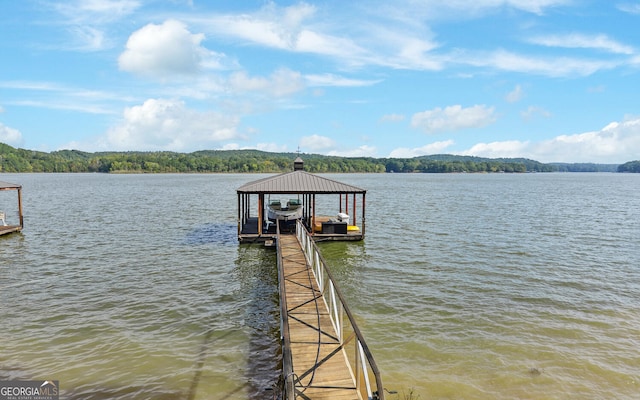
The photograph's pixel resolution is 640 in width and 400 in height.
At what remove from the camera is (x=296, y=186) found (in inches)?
832

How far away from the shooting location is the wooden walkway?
22.0 ft

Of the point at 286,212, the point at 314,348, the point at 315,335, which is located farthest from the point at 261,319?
the point at 286,212

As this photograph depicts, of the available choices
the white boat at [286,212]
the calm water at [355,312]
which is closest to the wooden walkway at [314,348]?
the calm water at [355,312]

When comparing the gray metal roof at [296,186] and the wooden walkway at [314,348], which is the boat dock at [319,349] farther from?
the gray metal roof at [296,186]

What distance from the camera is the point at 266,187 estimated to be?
68.3 feet

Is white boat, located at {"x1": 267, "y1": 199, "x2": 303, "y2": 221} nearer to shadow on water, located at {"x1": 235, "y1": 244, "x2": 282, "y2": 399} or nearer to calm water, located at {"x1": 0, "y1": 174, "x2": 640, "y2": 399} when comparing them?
shadow on water, located at {"x1": 235, "y1": 244, "x2": 282, "y2": 399}

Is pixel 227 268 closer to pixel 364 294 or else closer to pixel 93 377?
pixel 364 294

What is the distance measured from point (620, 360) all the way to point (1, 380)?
13.5 meters

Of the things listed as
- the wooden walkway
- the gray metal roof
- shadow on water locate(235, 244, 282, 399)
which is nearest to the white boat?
the gray metal roof

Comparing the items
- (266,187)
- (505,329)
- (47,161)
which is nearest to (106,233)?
(266,187)

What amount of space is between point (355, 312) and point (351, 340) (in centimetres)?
224

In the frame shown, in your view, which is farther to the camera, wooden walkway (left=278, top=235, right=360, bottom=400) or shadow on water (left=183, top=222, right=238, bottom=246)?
shadow on water (left=183, top=222, right=238, bottom=246)

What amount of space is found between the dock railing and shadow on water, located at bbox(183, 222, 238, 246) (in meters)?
8.53

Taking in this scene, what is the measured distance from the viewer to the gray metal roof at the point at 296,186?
20.6 metres
